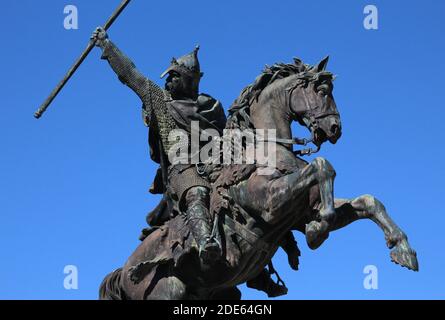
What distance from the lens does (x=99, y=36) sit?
15.6 metres

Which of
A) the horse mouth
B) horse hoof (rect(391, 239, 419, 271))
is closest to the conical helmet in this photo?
the horse mouth

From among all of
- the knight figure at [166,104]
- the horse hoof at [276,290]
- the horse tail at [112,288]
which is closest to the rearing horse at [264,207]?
the horse tail at [112,288]

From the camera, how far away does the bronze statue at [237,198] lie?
1348 cm

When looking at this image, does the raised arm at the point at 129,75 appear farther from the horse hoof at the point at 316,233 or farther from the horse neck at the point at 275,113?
the horse hoof at the point at 316,233

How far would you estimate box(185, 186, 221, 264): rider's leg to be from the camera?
13.7m

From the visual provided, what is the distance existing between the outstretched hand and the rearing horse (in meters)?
2.36

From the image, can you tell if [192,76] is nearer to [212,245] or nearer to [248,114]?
[248,114]

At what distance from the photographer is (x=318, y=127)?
1387 cm

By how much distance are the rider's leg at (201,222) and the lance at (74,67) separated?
114 inches

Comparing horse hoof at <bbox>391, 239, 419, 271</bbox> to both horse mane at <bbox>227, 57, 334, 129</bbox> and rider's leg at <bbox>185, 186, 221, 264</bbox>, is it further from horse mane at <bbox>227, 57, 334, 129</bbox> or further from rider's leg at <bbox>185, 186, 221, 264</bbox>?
horse mane at <bbox>227, 57, 334, 129</bbox>

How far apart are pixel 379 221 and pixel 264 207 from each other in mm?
1562

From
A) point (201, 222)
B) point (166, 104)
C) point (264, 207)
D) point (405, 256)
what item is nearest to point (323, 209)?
point (264, 207)

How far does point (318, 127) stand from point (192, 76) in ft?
8.76
